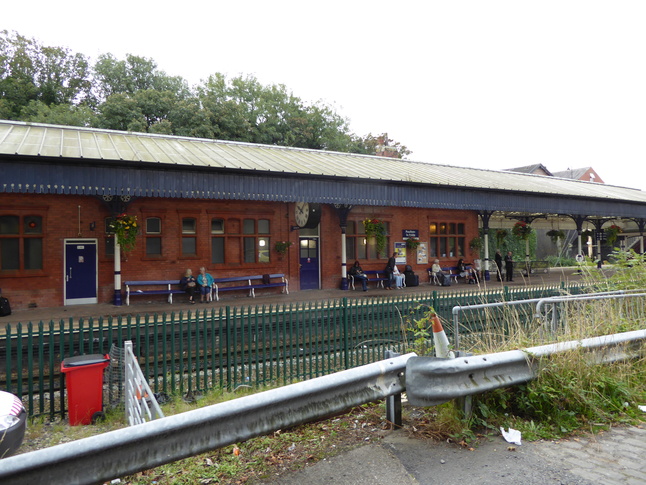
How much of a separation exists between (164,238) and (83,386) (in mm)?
9375

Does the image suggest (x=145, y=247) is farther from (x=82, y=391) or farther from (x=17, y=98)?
(x=17, y=98)

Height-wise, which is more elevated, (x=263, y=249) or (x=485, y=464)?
(x=263, y=249)

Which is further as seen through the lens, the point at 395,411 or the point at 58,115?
the point at 58,115

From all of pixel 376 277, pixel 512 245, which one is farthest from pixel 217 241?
pixel 512 245

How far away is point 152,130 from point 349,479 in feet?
103

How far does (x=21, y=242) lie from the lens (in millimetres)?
13195

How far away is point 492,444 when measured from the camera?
3252 mm

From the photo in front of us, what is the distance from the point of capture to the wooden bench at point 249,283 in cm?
1573

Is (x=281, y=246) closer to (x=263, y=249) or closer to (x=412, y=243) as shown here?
(x=263, y=249)

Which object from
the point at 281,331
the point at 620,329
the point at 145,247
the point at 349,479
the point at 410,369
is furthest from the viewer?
the point at 145,247

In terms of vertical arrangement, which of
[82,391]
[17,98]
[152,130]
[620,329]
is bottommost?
[82,391]

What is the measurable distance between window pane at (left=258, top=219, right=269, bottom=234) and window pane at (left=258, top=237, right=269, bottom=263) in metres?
0.28

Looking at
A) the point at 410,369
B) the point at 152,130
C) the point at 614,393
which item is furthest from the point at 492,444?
the point at 152,130

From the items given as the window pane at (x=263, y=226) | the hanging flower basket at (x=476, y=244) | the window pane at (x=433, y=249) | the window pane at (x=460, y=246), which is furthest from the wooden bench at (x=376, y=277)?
the hanging flower basket at (x=476, y=244)
